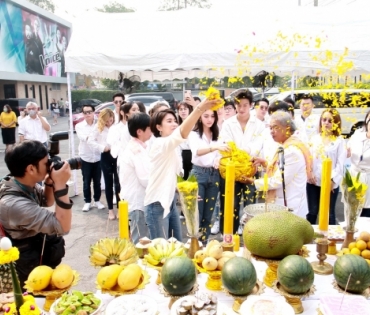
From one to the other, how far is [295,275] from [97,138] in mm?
4139

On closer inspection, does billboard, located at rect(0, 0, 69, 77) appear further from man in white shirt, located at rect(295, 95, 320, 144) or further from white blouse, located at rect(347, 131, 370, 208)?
white blouse, located at rect(347, 131, 370, 208)

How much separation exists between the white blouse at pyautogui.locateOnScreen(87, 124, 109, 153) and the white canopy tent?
2.92ft

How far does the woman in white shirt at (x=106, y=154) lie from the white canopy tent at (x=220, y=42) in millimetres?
760

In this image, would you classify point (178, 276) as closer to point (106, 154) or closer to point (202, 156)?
point (202, 156)

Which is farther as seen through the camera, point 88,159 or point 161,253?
point 88,159

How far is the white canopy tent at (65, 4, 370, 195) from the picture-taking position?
15.2ft

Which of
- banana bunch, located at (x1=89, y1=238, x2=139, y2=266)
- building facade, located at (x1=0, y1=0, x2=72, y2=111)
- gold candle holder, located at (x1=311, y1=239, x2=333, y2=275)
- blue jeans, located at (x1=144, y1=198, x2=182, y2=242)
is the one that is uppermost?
building facade, located at (x1=0, y1=0, x2=72, y2=111)

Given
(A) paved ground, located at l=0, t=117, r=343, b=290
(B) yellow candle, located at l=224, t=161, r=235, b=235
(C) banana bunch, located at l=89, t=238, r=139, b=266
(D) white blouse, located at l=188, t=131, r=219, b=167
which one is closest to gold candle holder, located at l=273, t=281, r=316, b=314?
(B) yellow candle, located at l=224, t=161, r=235, b=235

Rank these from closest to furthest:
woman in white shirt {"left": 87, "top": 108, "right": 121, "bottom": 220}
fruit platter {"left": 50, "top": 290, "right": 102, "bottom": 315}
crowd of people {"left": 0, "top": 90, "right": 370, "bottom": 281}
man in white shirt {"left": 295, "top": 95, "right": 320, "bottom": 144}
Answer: fruit platter {"left": 50, "top": 290, "right": 102, "bottom": 315}
crowd of people {"left": 0, "top": 90, "right": 370, "bottom": 281}
man in white shirt {"left": 295, "top": 95, "right": 320, "bottom": 144}
woman in white shirt {"left": 87, "top": 108, "right": 121, "bottom": 220}

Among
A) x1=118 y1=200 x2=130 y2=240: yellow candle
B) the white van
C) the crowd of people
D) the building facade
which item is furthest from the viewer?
the building facade

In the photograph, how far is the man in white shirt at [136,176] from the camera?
279 centimetres

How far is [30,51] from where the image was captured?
2034 cm

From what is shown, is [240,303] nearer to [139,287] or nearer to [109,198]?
[139,287]


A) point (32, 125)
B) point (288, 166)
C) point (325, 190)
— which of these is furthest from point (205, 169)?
point (32, 125)
